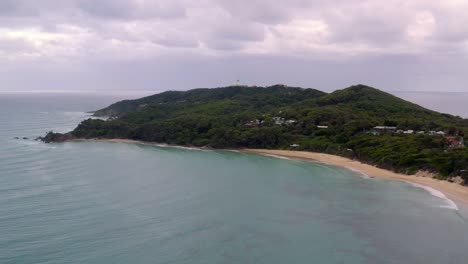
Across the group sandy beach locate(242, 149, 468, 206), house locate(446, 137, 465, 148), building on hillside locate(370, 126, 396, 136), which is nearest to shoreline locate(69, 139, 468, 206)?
sandy beach locate(242, 149, 468, 206)

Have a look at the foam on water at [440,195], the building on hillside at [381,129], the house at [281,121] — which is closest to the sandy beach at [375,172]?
the foam on water at [440,195]

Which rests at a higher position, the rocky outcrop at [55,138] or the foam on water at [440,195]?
the rocky outcrop at [55,138]

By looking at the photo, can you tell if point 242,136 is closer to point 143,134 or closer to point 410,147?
point 143,134

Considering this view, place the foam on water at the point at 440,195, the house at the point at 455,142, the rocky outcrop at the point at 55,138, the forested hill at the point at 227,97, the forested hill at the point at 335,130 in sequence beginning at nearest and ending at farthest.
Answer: the foam on water at the point at 440,195 < the forested hill at the point at 335,130 < the house at the point at 455,142 < the rocky outcrop at the point at 55,138 < the forested hill at the point at 227,97

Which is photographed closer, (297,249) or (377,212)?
(297,249)

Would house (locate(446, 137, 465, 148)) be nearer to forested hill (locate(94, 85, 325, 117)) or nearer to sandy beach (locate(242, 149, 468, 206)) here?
sandy beach (locate(242, 149, 468, 206))

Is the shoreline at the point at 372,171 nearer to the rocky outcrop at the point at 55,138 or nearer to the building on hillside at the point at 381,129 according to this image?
the building on hillside at the point at 381,129

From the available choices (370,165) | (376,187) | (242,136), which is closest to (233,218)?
(376,187)

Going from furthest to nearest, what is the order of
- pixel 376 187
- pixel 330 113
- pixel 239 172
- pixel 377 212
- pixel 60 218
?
1. pixel 330 113
2. pixel 239 172
3. pixel 376 187
4. pixel 377 212
5. pixel 60 218
